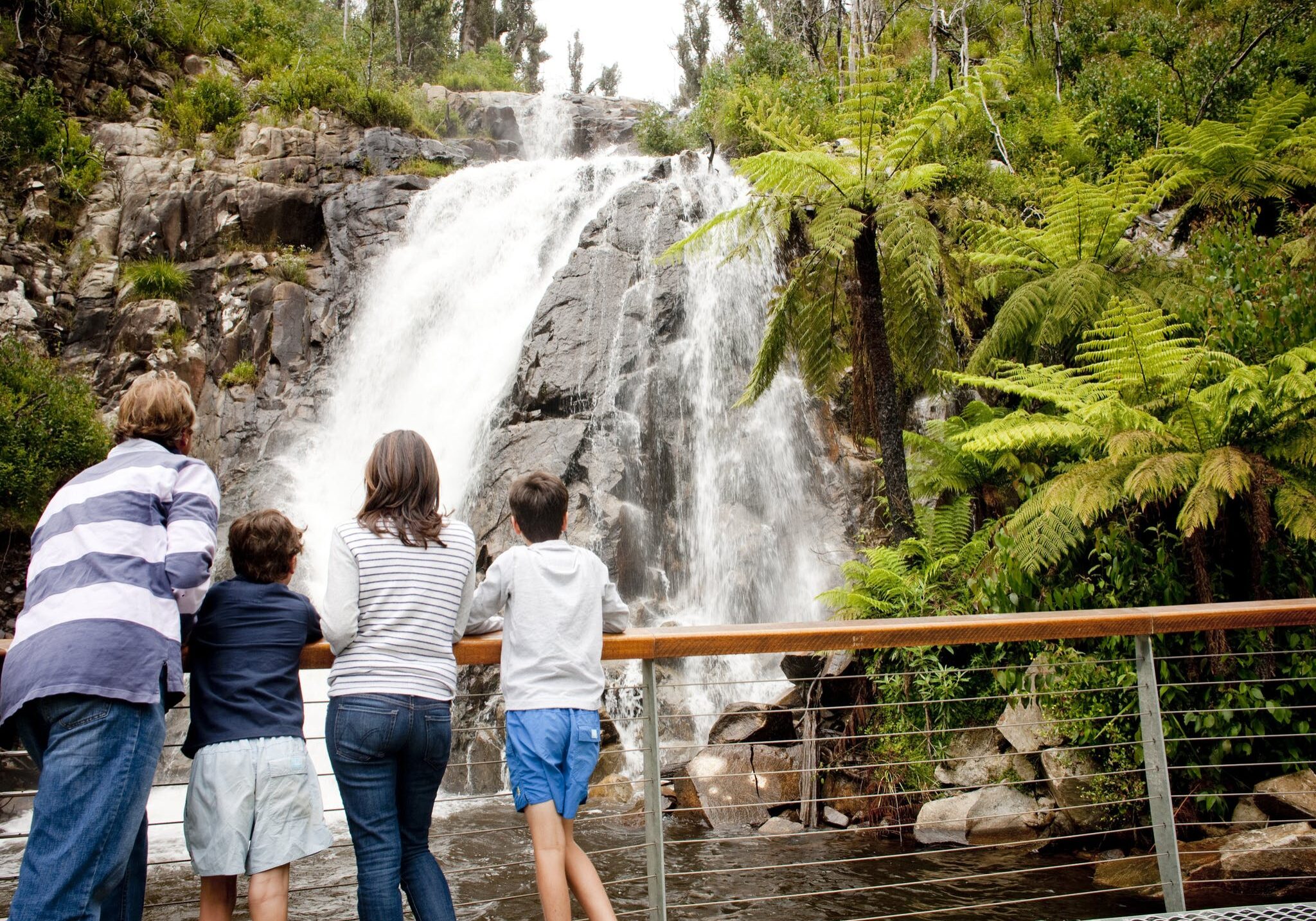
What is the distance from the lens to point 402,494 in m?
2.38

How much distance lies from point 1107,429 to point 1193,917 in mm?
3227

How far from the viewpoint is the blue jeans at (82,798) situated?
182cm

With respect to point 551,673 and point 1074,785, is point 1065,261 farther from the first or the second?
point 551,673

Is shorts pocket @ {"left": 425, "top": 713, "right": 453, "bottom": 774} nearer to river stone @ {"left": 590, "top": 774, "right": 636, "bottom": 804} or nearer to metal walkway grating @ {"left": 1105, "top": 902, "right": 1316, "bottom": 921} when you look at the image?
metal walkway grating @ {"left": 1105, "top": 902, "right": 1316, "bottom": 921}

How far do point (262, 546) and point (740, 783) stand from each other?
4369 mm

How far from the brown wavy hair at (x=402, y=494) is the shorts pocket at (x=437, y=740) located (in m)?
0.46

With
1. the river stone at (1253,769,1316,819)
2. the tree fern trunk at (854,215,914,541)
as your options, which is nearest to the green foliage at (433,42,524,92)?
the tree fern trunk at (854,215,914,541)

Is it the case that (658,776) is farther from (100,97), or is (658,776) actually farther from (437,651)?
(100,97)

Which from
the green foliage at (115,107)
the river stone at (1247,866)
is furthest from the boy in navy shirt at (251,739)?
the green foliage at (115,107)

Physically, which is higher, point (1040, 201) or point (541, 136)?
point (541, 136)

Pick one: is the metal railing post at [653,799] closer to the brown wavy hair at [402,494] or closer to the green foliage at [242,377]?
the brown wavy hair at [402,494]

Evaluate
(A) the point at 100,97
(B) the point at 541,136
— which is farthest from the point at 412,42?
(A) the point at 100,97

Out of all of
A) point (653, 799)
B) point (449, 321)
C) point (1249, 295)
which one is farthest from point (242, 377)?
point (653, 799)

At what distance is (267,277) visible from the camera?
1530 cm
